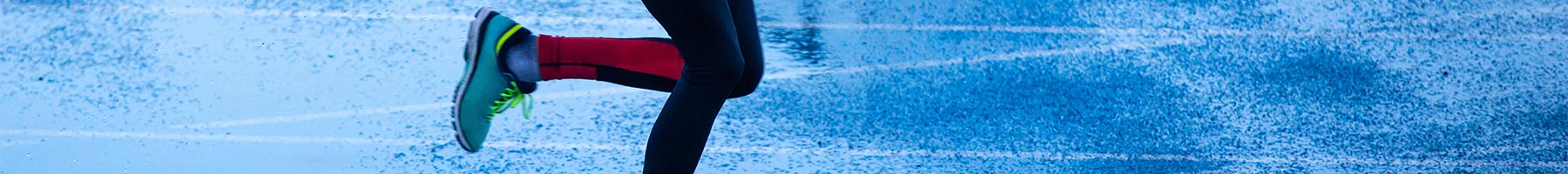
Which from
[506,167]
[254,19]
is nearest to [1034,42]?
[506,167]

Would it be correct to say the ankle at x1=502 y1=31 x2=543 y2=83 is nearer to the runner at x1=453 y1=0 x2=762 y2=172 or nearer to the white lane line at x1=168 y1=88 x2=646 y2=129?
the runner at x1=453 y1=0 x2=762 y2=172

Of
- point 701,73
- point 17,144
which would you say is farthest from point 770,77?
point 17,144

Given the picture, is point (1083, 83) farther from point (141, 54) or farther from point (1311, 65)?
point (141, 54)

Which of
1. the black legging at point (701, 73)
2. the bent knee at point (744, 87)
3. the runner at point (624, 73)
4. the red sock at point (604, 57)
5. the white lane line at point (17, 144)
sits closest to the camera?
the black legging at point (701, 73)

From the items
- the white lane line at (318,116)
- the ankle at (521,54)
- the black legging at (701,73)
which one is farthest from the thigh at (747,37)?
the white lane line at (318,116)

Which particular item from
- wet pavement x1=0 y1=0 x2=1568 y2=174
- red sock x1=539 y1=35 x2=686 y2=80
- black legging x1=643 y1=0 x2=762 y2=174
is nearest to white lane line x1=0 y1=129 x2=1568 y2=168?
wet pavement x1=0 y1=0 x2=1568 y2=174

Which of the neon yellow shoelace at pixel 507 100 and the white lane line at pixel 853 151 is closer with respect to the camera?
the neon yellow shoelace at pixel 507 100

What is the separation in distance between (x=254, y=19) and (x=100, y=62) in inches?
8.5

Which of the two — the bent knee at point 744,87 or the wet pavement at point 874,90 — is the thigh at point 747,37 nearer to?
the bent knee at point 744,87

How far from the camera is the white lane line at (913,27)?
1648 mm

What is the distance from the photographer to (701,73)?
106 centimetres

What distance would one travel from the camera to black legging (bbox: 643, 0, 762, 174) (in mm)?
954

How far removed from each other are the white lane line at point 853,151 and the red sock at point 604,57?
29cm

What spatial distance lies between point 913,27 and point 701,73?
0.68 meters
